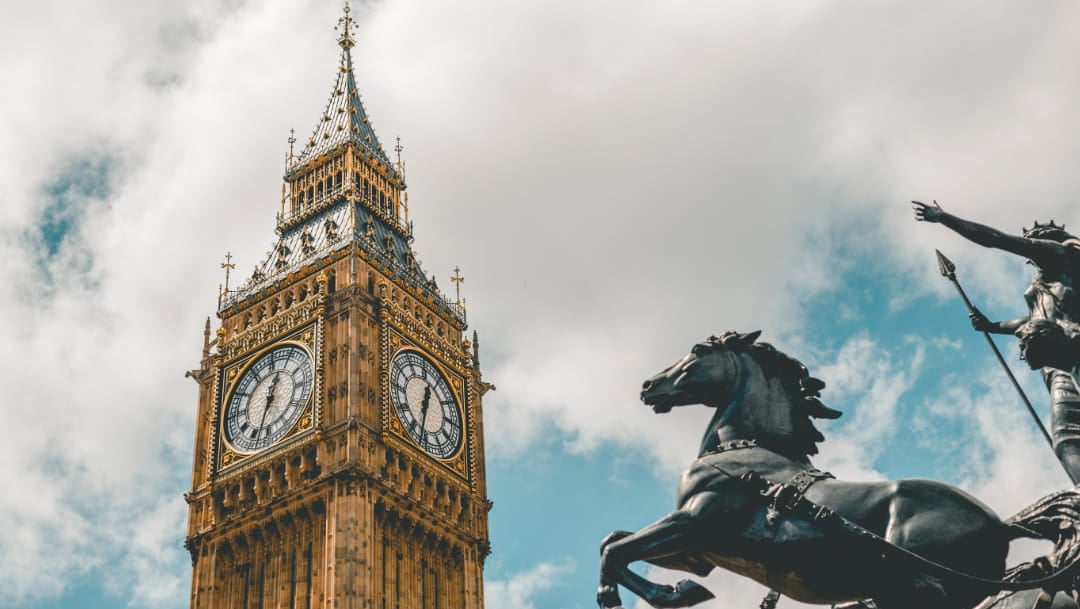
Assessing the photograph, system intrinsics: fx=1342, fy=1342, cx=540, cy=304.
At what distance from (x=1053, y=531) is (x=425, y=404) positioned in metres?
54.0

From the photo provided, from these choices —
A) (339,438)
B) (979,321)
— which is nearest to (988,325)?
(979,321)

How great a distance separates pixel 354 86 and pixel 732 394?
2757 inches

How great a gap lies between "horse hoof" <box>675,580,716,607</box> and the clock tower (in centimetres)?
4555

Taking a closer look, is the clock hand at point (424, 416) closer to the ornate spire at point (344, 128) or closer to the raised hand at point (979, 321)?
the ornate spire at point (344, 128)

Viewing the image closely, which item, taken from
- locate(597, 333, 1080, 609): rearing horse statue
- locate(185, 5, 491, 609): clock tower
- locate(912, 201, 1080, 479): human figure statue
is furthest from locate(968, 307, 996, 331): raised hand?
locate(185, 5, 491, 609): clock tower

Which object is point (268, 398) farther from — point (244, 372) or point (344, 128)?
point (344, 128)

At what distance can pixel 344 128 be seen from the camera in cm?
7581

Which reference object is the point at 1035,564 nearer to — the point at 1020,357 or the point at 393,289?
the point at 1020,357

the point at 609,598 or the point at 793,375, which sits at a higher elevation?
the point at 793,375

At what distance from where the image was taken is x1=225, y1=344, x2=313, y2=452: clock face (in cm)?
6156

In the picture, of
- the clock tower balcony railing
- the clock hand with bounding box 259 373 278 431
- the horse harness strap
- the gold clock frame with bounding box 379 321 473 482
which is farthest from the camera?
the clock tower balcony railing

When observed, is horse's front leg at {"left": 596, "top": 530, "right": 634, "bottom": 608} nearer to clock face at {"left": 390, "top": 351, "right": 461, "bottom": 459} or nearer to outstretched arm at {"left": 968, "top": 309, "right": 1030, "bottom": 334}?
outstretched arm at {"left": 968, "top": 309, "right": 1030, "bottom": 334}

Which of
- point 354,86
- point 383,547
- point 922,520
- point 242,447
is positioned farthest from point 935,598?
point 354,86

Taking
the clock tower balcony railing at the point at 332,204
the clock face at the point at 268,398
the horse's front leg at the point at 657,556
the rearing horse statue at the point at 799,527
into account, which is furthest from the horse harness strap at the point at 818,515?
the clock tower balcony railing at the point at 332,204
